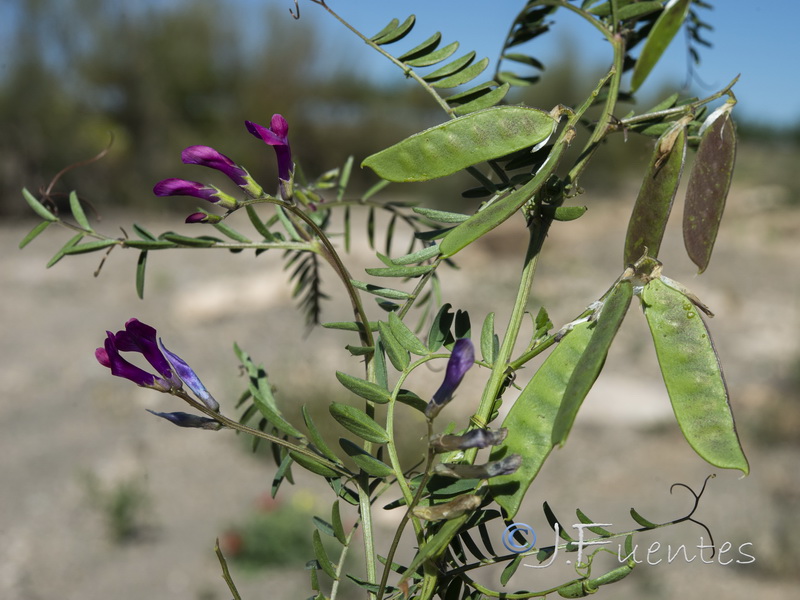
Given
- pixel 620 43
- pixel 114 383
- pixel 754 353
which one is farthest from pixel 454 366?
pixel 754 353

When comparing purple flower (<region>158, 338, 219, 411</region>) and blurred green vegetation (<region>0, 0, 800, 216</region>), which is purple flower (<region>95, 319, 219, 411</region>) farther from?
blurred green vegetation (<region>0, 0, 800, 216</region>)

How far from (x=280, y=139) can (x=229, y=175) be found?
0.03m

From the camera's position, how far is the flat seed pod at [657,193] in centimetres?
27

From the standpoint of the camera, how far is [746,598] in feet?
6.58

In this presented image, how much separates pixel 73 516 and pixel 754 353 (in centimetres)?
300

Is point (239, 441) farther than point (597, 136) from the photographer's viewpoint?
Yes

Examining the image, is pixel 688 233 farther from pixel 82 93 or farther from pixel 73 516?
pixel 82 93

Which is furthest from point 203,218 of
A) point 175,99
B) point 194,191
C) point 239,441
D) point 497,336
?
point 175,99

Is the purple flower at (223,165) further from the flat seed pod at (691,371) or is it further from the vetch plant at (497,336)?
the flat seed pod at (691,371)

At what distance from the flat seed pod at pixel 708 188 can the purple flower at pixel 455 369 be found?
0.09 metres

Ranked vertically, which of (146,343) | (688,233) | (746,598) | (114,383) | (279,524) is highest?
(688,233)

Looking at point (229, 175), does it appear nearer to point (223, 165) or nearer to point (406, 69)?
point (223, 165)

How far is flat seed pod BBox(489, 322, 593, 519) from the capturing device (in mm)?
250

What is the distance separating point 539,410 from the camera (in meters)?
0.26
